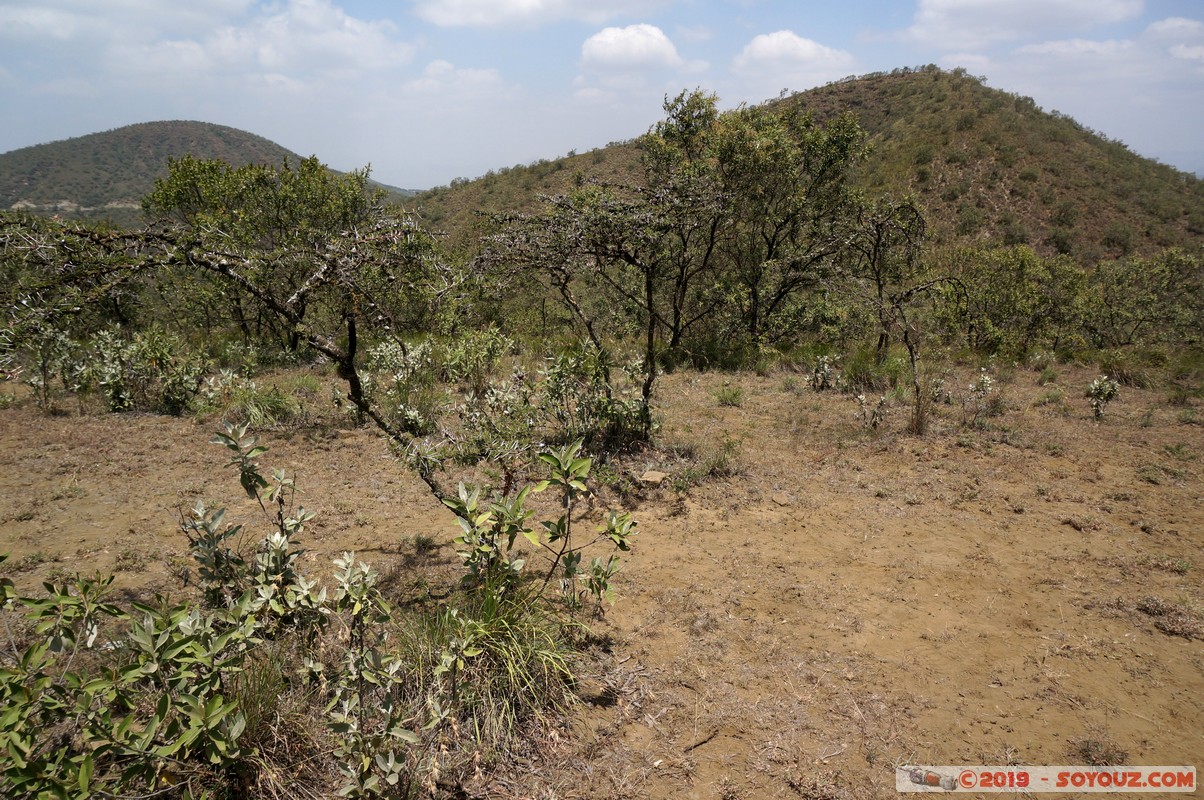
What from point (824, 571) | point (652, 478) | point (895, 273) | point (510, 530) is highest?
point (895, 273)

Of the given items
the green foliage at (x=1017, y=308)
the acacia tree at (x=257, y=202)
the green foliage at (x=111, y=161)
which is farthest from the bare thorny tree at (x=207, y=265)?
the green foliage at (x=111, y=161)

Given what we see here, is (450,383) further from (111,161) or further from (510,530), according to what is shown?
(111,161)

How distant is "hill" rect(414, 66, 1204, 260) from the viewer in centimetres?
2688

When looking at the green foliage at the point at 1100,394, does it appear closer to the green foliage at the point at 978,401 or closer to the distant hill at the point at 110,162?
the green foliage at the point at 978,401

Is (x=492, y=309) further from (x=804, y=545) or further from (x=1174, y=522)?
(x=1174, y=522)

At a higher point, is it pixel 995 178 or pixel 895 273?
pixel 995 178

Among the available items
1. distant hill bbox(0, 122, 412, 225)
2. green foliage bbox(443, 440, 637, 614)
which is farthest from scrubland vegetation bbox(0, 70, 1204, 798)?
distant hill bbox(0, 122, 412, 225)

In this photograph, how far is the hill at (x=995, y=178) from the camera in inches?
1058

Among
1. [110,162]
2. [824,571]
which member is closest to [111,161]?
[110,162]

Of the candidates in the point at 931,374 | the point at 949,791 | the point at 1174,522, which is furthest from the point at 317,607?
the point at 931,374

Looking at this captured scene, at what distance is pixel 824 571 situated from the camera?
4414 mm

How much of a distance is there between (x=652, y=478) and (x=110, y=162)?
8533cm

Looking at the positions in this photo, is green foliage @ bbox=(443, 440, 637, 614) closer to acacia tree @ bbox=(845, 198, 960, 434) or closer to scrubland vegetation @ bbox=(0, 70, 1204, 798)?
scrubland vegetation @ bbox=(0, 70, 1204, 798)

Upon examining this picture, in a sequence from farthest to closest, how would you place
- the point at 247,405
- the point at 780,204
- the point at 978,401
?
the point at 780,204 → the point at 978,401 → the point at 247,405
